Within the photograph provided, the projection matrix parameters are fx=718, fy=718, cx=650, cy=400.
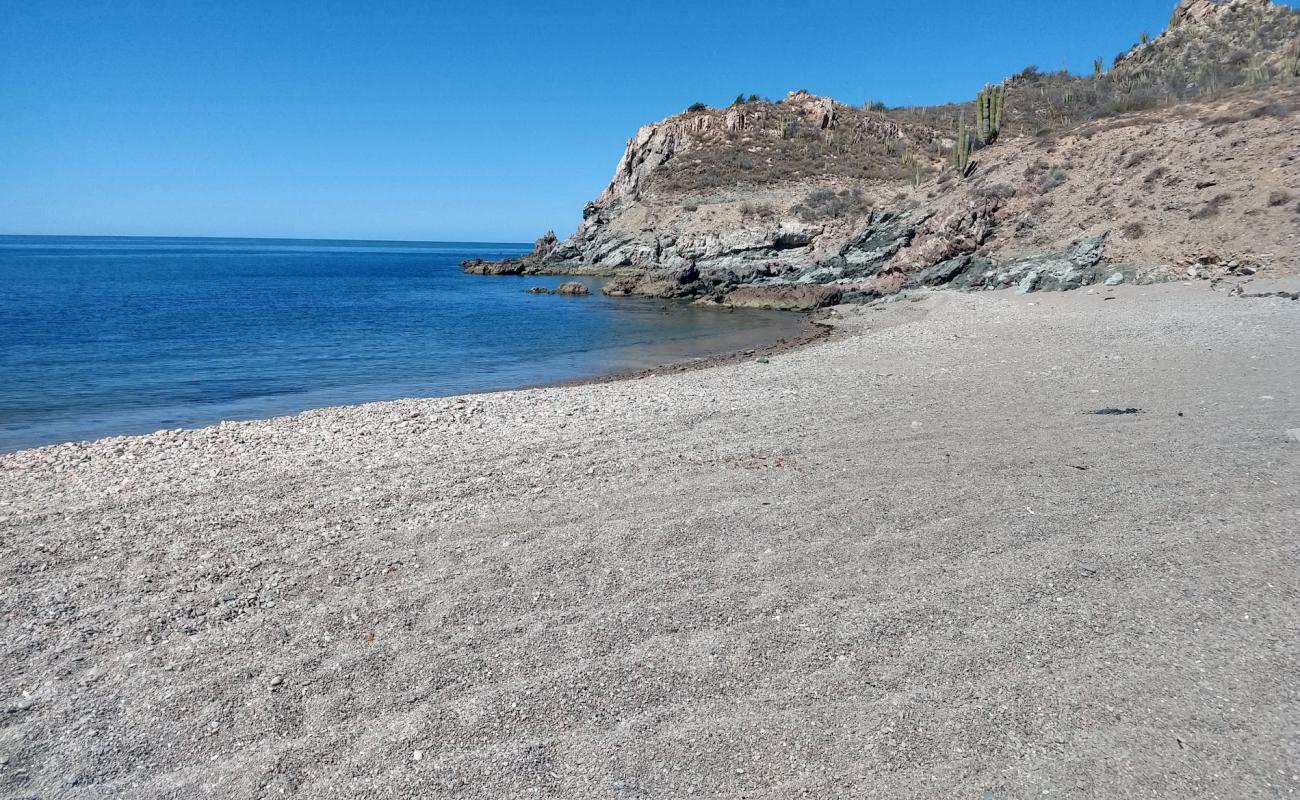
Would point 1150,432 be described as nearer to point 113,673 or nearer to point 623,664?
point 623,664

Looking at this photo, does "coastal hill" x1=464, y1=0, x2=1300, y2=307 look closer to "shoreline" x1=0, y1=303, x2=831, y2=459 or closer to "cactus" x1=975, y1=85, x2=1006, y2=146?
"cactus" x1=975, y1=85, x2=1006, y2=146

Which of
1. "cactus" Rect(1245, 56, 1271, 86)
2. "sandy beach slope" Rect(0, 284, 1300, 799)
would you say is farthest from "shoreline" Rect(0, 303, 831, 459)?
"cactus" Rect(1245, 56, 1271, 86)

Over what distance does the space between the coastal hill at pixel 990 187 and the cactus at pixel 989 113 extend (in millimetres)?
102

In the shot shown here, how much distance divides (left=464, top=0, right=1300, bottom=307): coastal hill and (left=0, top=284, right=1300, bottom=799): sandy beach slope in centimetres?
1739

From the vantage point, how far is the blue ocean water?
15.5 metres

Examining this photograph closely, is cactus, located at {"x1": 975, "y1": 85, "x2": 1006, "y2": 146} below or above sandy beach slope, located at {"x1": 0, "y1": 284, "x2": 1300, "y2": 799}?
above

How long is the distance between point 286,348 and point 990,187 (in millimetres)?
28703

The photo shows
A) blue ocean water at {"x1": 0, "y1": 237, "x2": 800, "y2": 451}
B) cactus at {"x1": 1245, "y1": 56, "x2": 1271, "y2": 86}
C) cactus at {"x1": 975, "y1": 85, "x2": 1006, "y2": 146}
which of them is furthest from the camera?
cactus at {"x1": 975, "y1": 85, "x2": 1006, "y2": 146}

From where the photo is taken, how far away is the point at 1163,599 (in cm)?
482

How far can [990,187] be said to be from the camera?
3086 centimetres

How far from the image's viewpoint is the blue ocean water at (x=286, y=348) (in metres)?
15.5

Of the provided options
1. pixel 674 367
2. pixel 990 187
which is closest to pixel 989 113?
pixel 990 187

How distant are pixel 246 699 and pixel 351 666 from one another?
56 centimetres

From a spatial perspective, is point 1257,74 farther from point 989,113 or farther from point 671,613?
point 671,613
